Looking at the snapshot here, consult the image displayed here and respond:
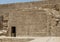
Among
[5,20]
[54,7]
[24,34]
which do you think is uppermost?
[54,7]

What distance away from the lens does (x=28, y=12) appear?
17.2 metres

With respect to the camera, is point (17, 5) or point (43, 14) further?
point (17, 5)

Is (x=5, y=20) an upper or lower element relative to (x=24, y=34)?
upper

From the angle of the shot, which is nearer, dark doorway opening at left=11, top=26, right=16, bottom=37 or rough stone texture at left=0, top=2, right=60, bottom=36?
rough stone texture at left=0, top=2, right=60, bottom=36

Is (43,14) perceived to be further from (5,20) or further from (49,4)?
(5,20)

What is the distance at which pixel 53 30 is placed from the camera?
Result: 15789mm

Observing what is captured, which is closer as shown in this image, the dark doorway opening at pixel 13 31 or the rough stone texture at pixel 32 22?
the rough stone texture at pixel 32 22

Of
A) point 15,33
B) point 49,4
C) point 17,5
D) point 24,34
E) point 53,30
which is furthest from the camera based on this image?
point 17,5

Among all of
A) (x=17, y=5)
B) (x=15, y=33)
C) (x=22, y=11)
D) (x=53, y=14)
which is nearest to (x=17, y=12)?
(x=22, y=11)

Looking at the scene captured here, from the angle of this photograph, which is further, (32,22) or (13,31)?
Answer: (13,31)

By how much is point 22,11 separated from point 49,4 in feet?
11.9

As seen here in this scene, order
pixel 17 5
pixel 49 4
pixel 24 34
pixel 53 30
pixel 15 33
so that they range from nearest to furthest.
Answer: pixel 53 30 < pixel 24 34 < pixel 15 33 < pixel 49 4 < pixel 17 5

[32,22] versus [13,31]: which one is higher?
[32,22]

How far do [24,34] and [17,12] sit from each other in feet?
7.69
